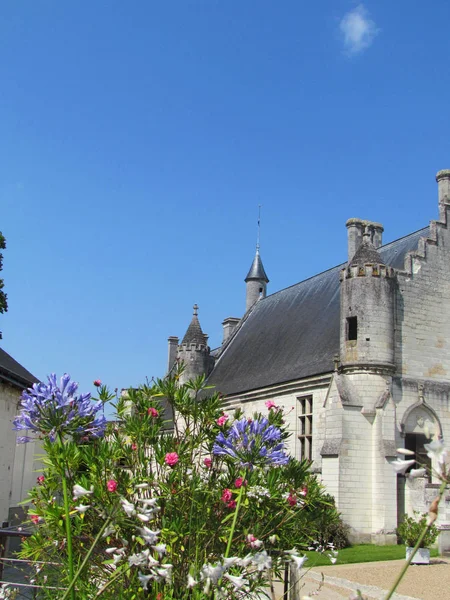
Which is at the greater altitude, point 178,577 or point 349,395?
point 349,395

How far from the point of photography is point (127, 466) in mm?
5270

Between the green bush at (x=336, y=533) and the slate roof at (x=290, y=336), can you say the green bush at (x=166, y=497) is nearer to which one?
the green bush at (x=336, y=533)

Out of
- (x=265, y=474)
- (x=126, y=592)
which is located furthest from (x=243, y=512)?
(x=126, y=592)

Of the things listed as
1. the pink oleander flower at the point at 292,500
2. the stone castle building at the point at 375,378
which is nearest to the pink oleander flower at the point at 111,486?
the pink oleander flower at the point at 292,500

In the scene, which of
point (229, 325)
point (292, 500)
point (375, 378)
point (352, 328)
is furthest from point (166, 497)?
point (229, 325)

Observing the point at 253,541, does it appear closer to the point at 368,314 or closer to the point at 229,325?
the point at 368,314

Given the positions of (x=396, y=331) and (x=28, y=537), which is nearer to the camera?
(x=28, y=537)

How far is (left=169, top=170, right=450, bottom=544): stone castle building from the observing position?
17141 mm

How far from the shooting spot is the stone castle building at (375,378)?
675 inches

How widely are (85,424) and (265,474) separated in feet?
4.83

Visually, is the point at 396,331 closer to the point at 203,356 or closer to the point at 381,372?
the point at 381,372

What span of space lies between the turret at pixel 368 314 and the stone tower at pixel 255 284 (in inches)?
554

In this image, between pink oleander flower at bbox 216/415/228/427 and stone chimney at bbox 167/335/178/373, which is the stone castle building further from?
stone chimney at bbox 167/335/178/373

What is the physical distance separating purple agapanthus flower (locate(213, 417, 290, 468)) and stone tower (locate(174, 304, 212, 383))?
2349 cm
